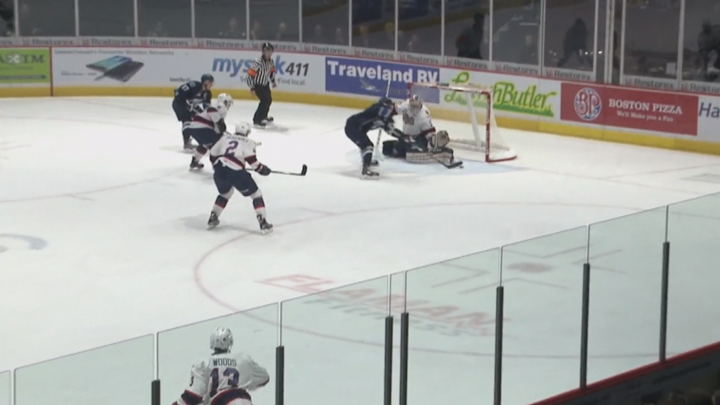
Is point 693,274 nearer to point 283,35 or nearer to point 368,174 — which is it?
point 368,174

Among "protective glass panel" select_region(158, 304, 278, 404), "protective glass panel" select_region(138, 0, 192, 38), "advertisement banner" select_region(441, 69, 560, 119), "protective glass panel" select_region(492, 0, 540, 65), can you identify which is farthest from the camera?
"protective glass panel" select_region(138, 0, 192, 38)

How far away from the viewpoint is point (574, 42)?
17938 millimetres

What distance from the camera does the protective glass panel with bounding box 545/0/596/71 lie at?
17.7 meters

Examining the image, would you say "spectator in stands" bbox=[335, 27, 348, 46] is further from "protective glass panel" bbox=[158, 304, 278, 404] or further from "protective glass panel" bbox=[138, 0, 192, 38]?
"protective glass panel" bbox=[158, 304, 278, 404]

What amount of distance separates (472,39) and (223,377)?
1401cm

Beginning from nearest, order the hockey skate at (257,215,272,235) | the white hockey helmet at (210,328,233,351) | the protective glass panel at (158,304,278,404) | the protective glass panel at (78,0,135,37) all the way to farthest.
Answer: the protective glass panel at (158,304,278,404) → the white hockey helmet at (210,328,233,351) → the hockey skate at (257,215,272,235) → the protective glass panel at (78,0,135,37)

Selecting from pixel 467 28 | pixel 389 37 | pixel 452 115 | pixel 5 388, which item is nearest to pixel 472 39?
pixel 467 28

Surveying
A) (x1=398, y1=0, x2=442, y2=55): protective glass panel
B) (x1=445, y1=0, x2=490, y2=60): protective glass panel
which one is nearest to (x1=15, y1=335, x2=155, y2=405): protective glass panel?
(x1=445, y1=0, x2=490, y2=60): protective glass panel

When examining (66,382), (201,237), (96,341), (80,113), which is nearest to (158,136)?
(80,113)

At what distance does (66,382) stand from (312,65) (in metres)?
15.2

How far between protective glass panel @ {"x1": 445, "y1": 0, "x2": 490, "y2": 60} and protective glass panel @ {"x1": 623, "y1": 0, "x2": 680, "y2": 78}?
217 centimetres

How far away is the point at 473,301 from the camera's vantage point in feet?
20.2

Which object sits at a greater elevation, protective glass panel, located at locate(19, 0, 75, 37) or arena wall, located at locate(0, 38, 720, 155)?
protective glass panel, located at locate(19, 0, 75, 37)

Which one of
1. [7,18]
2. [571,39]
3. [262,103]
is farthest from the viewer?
[7,18]
